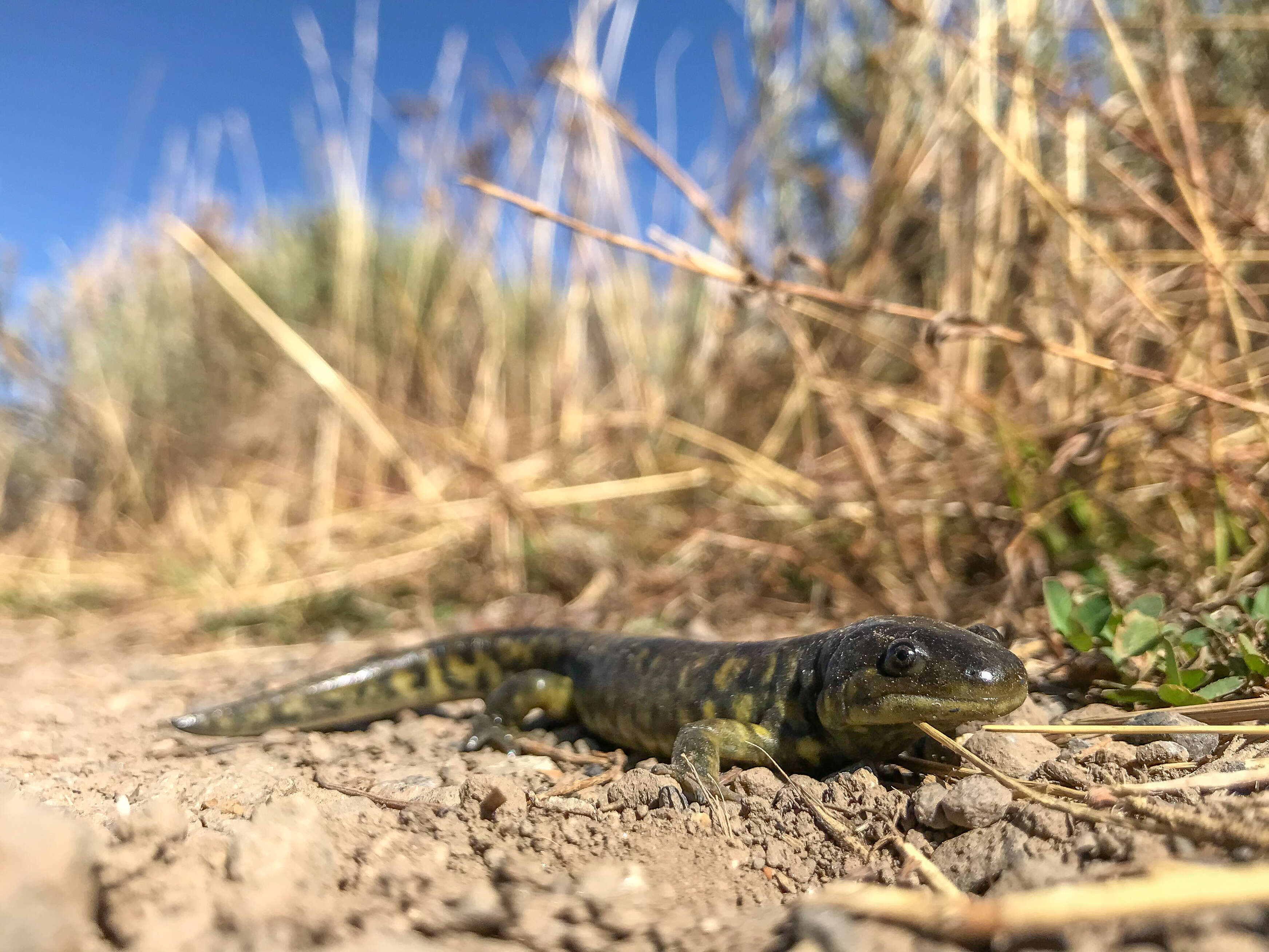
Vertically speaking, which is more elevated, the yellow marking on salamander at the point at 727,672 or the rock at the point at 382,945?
the yellow marking on salamander at the point at 727,672

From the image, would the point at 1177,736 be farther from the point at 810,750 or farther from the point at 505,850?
the point at 505,850

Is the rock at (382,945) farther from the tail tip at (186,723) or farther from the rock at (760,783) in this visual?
the tail tip at (186,723)

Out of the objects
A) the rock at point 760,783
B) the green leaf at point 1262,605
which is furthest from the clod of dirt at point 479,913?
the green leaf at point 1262,605

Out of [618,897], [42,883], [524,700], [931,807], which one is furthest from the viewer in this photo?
[524,700]

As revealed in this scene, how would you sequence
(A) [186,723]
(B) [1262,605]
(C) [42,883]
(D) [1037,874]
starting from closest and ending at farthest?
(C) [42,883]
(D) [1037,874]
(B) [1262,605]
(A) [186,723]

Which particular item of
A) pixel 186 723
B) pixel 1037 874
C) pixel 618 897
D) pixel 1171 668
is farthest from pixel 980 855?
pixel 186 723

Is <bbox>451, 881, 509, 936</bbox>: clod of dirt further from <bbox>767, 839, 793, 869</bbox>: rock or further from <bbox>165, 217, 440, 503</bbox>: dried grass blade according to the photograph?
<bbox>165, 217, 440, 503</bbox>: dried grass blade
